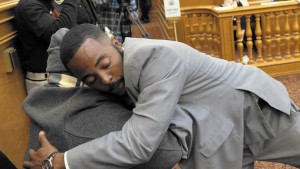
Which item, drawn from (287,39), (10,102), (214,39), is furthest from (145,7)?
(10,102)

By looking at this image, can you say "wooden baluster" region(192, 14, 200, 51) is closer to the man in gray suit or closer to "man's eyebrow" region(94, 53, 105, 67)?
the man in gray suit

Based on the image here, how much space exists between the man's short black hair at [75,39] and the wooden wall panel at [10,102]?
1202 mm

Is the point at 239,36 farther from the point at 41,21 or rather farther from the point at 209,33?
the point at 41,21

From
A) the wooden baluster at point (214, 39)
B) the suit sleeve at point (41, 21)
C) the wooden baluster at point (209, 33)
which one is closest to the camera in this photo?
the suit sleeve at point (41, 21)

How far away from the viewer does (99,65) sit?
4.39 feet

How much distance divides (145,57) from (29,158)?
57 cm

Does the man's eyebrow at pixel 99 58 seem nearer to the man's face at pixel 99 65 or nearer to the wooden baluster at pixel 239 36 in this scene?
the man's face at pixel 99 65

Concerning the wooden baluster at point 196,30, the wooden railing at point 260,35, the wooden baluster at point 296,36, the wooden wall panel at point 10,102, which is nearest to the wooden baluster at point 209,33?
the wooden railing at point 260,35

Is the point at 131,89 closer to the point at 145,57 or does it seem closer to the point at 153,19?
the point at 145,57

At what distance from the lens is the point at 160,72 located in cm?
133

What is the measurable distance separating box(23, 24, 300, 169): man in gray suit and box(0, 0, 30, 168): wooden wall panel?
1.19 meters

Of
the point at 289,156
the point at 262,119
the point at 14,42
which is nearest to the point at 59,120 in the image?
the point at 262,119

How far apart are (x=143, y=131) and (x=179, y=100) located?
276 mm

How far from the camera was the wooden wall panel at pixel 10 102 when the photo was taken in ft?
8.05
